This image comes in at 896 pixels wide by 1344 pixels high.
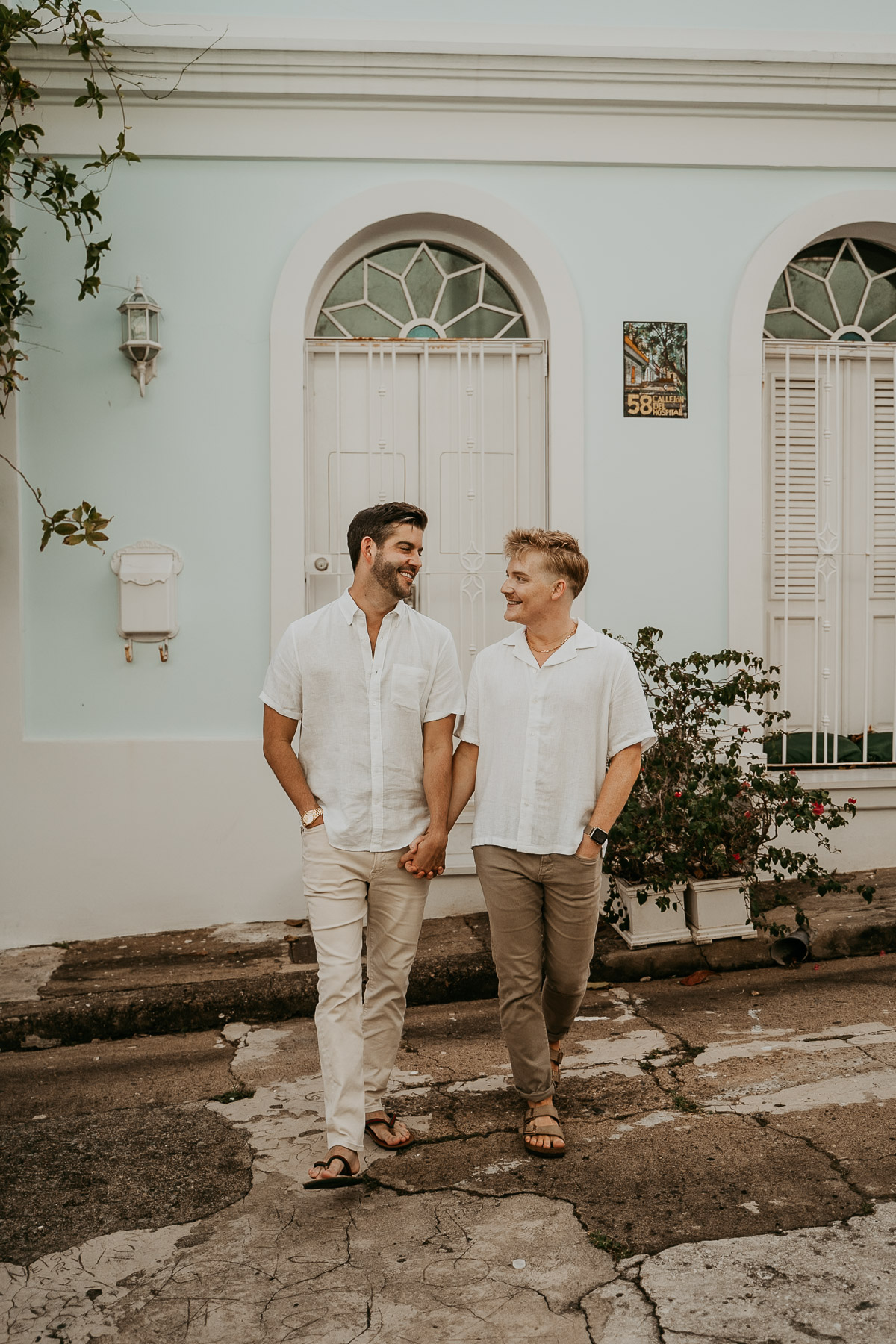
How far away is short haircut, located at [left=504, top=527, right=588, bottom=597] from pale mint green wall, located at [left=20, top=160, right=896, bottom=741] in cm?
242

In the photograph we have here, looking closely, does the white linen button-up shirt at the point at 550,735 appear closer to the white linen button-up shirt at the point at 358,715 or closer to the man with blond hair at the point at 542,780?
the man with blond hair at the point at 542,780

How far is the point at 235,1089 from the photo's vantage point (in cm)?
414

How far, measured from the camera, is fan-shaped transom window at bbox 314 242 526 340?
6105 millimetres

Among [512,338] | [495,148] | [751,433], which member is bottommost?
[751,433]

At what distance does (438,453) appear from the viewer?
19.9 ft

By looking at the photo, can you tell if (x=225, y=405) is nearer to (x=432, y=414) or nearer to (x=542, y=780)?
(x=432, y=414)

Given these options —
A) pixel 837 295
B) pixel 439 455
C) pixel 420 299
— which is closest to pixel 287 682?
pixel 439 455

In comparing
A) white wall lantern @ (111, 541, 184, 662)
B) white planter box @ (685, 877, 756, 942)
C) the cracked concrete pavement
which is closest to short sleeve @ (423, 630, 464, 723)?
the cracked concrete pavement

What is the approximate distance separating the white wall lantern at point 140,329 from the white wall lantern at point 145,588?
2.79 feet

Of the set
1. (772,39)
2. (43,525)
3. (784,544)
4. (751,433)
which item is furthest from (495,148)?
(43,525)

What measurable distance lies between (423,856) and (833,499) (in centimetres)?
391

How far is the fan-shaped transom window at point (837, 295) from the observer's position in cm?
634

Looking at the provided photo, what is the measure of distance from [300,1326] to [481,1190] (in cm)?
77

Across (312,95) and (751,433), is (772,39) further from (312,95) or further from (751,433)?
(312,95)
